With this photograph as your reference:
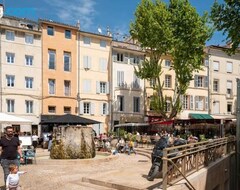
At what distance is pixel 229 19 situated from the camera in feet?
47.9

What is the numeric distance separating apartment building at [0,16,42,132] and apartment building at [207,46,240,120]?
2437cm

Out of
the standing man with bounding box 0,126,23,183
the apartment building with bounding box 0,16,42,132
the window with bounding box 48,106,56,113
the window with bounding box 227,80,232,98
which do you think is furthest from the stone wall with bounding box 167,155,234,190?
the window with bounding box 227,80,232,98

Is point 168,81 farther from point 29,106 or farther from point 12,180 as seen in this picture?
point 12,180

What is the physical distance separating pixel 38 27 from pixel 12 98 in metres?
7.85

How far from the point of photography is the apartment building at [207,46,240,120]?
161 ft

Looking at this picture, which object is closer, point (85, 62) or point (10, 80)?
point (10, 80)

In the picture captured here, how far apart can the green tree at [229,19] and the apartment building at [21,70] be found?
23811 mm

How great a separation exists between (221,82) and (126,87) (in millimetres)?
15360

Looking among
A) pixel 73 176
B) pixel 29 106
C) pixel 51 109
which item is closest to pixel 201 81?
pixel 51 109

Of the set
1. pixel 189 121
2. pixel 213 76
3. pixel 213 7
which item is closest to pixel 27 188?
pixel 213 7

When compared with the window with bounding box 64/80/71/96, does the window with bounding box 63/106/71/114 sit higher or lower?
lower

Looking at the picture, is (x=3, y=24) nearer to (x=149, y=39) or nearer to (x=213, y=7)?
(x=149, y=39)

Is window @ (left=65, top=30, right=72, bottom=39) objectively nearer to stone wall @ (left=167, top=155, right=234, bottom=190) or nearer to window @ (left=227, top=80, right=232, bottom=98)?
window @ (left=227, top=80, right=232, bottom=98)

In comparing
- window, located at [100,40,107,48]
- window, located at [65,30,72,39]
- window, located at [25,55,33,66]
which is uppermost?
window, located at [65,30,72,39]
